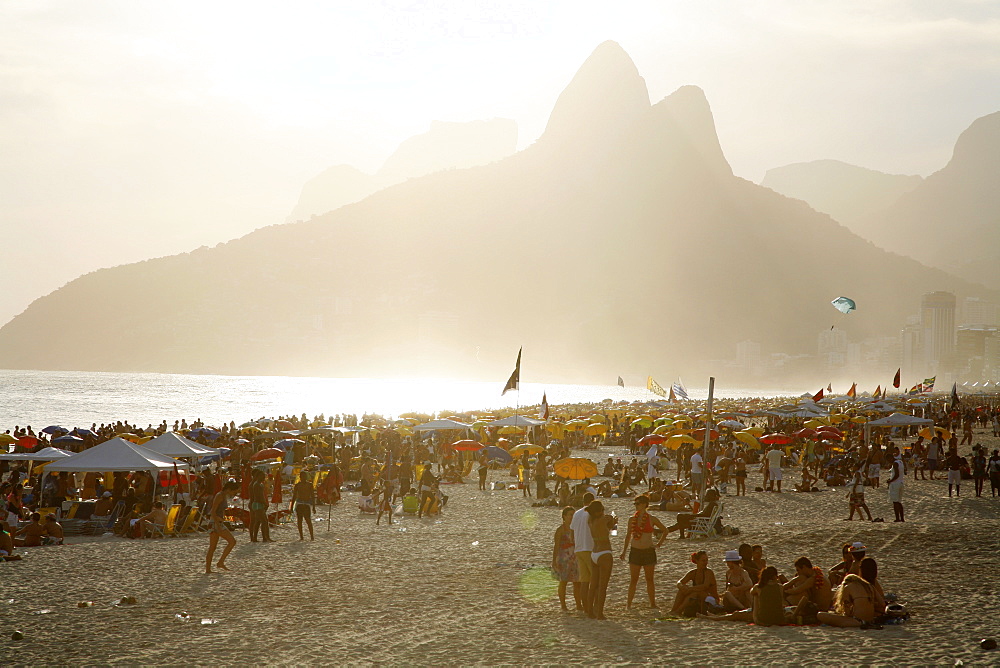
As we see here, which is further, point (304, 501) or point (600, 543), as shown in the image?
point (304, 501)

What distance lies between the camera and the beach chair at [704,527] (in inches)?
543

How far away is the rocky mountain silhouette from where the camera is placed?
17288 cm

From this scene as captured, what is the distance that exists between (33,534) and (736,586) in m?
10.9

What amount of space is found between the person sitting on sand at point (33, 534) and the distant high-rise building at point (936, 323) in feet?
633

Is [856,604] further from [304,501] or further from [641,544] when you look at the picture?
[304,501]

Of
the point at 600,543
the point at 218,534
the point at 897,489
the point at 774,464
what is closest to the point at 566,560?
the point at 600,543

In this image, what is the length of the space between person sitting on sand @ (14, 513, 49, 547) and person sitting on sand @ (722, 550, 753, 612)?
1076cm

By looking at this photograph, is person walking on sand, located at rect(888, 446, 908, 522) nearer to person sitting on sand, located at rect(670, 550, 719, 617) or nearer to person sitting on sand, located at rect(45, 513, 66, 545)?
person sitting on sand, located at rect(670, 550, 719, 617)

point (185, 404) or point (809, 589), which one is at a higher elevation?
point (809, 589)

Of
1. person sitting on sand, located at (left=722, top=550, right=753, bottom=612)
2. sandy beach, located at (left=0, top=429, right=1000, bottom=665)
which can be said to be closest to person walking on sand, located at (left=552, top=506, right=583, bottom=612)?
sandy beach, located at (left=0, top=429, right=1000, bottom=665)

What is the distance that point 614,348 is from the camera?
171750mm

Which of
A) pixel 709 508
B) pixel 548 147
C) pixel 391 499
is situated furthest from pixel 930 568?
pixel 548 147

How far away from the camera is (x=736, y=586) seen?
28.8 ft

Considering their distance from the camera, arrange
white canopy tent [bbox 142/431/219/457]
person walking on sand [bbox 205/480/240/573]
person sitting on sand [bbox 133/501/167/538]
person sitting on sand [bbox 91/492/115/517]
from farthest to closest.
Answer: white canopy tent [bbox 142/431/219/457]
person sitting on sand [bbox 91/492/115/517]
person sitting on sand [bbox 133/501/167/538]
person walking on sand [bbox 205/480/240/573]
